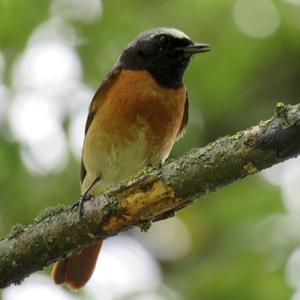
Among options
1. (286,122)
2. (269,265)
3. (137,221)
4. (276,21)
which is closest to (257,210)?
(269,265)

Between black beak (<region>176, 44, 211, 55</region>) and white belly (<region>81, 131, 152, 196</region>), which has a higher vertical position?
black beak (<region>176, 44, 211, 55</region>)

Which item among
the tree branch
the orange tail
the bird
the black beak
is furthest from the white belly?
the tree branch

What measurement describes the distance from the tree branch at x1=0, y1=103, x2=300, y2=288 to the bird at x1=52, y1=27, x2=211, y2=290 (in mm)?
1143

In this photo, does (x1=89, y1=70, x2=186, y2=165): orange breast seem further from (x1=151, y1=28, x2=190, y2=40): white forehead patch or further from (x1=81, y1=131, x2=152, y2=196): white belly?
(x1=151, y1=28, x2=190, y2=40): white forehead patch

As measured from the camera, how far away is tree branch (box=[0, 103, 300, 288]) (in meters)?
3.03

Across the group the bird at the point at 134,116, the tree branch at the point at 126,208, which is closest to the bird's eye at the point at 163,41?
the bird at the point at 134,116

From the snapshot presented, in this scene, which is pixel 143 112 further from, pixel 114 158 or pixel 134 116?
pixel 114 158

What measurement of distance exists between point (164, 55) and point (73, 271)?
5.51 ft

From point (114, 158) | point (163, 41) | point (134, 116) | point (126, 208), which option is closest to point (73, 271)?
point (114, 158)

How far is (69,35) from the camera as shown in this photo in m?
6.14

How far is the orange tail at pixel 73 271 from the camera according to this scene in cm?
473

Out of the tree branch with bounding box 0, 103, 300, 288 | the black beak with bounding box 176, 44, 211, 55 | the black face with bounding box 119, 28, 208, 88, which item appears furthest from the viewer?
the black face with bounding box 119, 28, 208, 88

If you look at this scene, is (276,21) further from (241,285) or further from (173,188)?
(173,188)

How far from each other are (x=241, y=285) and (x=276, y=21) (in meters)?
2.36
